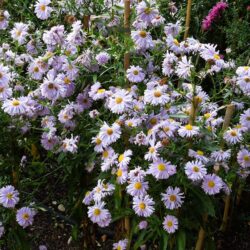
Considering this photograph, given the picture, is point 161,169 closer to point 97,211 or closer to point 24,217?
point 97,211

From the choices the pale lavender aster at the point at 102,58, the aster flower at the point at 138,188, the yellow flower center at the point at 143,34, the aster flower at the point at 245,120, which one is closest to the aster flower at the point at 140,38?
the yellow flower center at the point at 143,34

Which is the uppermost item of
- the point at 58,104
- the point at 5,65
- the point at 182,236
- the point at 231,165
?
the point at 5,65

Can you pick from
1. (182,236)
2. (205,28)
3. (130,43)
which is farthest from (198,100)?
(205,28)

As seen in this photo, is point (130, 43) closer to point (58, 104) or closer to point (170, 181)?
point (58, 104)

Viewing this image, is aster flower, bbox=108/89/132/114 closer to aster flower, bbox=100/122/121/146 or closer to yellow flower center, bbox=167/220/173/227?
aster flower, bbox=100/122/121/146

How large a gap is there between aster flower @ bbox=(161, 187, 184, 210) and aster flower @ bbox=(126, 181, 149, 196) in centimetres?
7

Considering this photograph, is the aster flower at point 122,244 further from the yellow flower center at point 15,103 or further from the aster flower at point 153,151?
the yellow flower center at point 15,103

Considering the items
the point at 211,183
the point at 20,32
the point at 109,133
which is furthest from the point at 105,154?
the point at 20,32

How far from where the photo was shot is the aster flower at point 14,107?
206cm

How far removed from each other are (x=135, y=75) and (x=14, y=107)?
52 centimetres

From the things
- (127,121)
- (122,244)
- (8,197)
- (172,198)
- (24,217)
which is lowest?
(122,244)

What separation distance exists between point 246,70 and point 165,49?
403mm

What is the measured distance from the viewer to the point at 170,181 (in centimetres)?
203

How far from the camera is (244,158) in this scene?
2.08 metres
